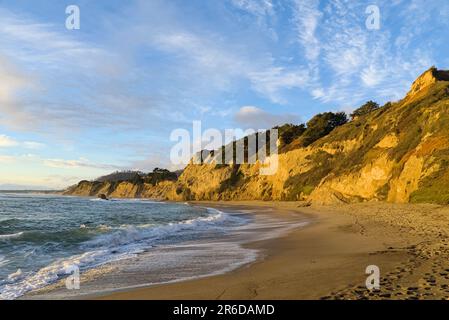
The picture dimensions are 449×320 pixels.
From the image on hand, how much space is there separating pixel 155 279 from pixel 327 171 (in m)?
48.2

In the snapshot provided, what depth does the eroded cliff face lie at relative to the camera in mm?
30625

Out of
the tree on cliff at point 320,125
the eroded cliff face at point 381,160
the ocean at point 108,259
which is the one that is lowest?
the ocean at point 108,259

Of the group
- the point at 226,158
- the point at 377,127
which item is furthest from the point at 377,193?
the point at 226,158

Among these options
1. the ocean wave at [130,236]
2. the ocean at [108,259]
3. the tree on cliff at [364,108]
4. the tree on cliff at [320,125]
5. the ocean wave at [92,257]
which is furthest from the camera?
the tree on cliff at [364,108]

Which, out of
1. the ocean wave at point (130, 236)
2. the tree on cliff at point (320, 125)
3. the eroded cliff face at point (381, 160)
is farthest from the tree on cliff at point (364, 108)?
the ocean wave at point (130, 236)

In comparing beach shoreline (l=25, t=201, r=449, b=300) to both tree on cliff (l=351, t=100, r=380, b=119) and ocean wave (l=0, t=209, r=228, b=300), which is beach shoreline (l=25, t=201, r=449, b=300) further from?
tree on cliff (l=351, t=100, r=380, b=119)

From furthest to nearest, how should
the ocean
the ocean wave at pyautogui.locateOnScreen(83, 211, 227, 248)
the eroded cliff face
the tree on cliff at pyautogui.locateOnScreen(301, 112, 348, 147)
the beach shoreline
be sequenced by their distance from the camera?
the tree on cliff at pyautogui.locateOnScreen(301, 112, 348, 147) < the eroded cliff face < the ocean wave at pyautogui.locateOnScreen(83, 211, 227, 248) < the ocean < the beach shoreline

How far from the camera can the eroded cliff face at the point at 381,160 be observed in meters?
30.6

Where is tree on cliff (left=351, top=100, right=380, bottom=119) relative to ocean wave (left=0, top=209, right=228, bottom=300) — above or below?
above

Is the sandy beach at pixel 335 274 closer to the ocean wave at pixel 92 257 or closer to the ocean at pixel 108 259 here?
the ocean at pixel 108 259

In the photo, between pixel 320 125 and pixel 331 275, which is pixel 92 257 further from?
pixel 320 125

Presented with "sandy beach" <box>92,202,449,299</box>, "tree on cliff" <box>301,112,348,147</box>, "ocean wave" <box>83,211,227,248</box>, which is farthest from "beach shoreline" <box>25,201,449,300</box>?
"tree on cliff" <box>301,112,348,147</box>

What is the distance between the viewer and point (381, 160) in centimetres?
3897

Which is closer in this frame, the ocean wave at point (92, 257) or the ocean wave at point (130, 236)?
the ocean wave at point (92, 257)
